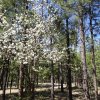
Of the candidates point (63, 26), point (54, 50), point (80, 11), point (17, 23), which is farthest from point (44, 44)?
point (63, 26)

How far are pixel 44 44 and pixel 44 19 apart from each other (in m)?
1.75

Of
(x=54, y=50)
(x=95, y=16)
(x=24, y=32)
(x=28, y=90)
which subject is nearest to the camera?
(x=24, y=32)

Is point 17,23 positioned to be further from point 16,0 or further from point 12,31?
point 16,0

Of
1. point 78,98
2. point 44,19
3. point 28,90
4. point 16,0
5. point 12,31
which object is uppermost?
point 16,0

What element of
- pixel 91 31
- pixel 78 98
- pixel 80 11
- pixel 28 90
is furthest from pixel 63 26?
pixel 78 98

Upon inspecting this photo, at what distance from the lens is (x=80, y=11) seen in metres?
16.3

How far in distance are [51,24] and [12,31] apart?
3.11m

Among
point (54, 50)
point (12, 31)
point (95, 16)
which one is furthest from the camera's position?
point (95, 16)

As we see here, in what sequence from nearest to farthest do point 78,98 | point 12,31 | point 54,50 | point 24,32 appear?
point 12,31, point 24,32, point 54,50, point 78,98

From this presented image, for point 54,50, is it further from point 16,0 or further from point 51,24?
point 16,0

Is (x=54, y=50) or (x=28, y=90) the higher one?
(x=54, y=50)

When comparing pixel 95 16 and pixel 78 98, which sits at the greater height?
pixel 95 16

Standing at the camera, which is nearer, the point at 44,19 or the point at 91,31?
the point at 44,19

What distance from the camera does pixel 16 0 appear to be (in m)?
17.6
